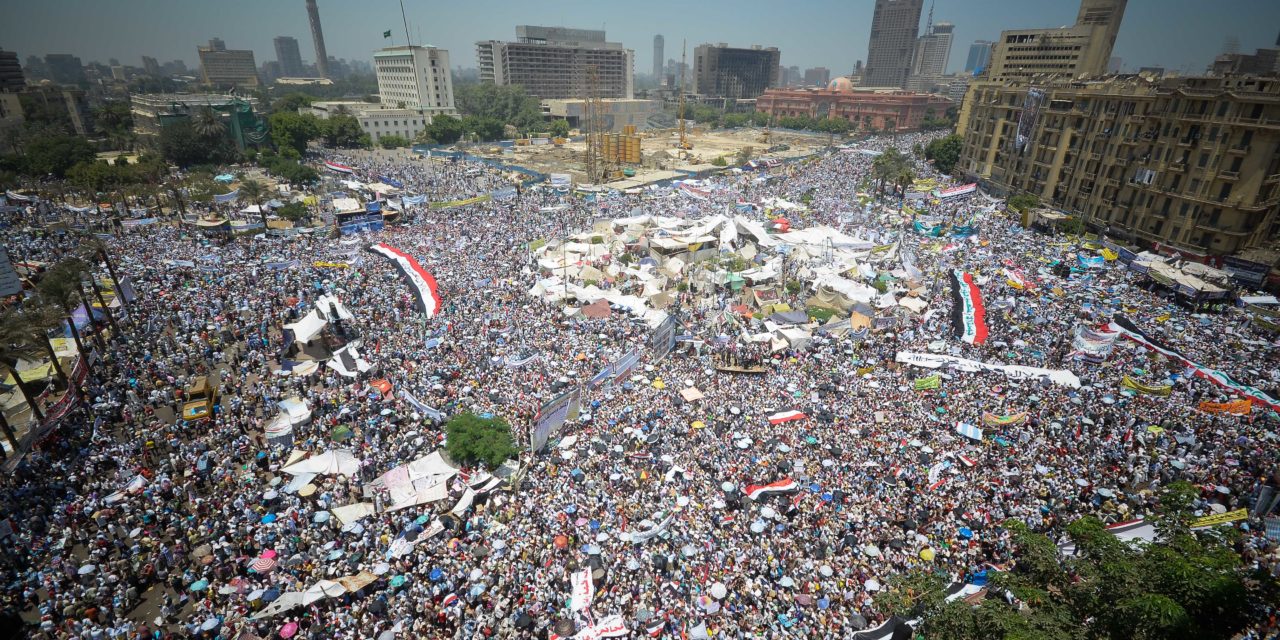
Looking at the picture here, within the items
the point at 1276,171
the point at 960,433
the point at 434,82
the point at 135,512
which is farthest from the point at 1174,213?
the point at 434,82

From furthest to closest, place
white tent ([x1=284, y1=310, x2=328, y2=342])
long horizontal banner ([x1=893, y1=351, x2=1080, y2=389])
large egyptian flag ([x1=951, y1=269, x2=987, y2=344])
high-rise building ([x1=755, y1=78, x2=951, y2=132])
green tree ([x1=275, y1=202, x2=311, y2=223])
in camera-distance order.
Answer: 1. high-rise building ([x1=755, y1=78, x2=951, y2=132])
2. green tree ([x1=275, y1=202, x2=311, y2=223])
3. large egyptian flag ([x1=951, y1=269, x2=987, y2=344])
4. white tent ([x1=284, y1=310, x2=328, y2=342])
5. long horizontal banner ([x1=893, y1=351, x2=1080, y2=389])

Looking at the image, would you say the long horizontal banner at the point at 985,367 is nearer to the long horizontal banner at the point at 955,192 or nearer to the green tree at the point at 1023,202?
the green tree at the point at 1023,202

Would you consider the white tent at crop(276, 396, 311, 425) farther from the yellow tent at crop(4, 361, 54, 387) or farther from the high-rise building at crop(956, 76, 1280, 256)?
the high-rise building at crop(956, 76, 1280, 256)

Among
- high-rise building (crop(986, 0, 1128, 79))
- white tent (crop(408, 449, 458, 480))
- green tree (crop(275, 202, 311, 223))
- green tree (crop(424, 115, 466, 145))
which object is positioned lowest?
white tent (crop(408, 449, 458, 480))

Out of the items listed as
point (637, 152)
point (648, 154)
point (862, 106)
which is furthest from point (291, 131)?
point (862, 106)

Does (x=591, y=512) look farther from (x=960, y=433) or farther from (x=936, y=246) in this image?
(x=936, y=246)

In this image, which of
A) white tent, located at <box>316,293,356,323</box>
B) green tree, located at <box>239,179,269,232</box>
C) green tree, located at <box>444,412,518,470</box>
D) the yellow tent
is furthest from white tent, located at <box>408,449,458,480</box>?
green tree, located at <box>239,179,269,232</box>
